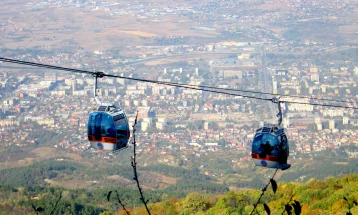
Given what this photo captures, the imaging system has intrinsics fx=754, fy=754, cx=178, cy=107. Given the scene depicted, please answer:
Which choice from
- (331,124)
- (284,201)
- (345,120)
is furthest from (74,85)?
(284,201)

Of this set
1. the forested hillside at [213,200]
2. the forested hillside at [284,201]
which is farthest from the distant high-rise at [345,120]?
the forested hillside at [284,201]

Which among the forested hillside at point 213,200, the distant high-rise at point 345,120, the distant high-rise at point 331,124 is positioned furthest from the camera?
the distant high-rise at point 345,120

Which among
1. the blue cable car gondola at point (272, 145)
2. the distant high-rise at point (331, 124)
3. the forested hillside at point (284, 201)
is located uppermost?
the blue cable car gondola at point (272, 145)

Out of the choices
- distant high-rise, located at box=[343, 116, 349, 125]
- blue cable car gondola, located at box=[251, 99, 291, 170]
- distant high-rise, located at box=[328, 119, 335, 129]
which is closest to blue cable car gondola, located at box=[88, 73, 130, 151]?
blue cable car gondola, located at box=[251, 99, 291, 170]

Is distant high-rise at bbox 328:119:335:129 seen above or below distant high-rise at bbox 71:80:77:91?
below

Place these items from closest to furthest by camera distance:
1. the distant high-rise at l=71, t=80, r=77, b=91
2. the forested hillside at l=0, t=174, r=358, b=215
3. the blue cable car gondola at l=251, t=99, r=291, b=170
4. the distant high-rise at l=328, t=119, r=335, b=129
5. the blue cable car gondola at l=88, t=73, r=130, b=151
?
1. the blue cable car gondola at l=88, t=73, r=130, b=151
2. the blue cable car gondola at l=251, t=99, r=291, b=170
3. the forested hillside at l=0, t=174, r=358, b=215
4. the distant high-rise at l=328, t=119, r=335, b=129
5. the distant high-rise at l=71, t=80, r=77, b=91

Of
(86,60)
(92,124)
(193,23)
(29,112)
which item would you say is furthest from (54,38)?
(92,124)

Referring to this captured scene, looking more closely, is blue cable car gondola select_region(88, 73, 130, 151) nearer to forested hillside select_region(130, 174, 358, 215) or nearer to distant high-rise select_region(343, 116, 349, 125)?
forested hillside select_region(130, 174, 358, 215)

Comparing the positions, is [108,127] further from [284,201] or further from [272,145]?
[284,201]

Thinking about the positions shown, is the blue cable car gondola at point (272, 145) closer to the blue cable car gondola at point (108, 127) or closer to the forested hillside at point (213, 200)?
the blue cable car gondola at point (108, 127)
